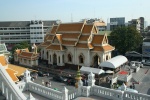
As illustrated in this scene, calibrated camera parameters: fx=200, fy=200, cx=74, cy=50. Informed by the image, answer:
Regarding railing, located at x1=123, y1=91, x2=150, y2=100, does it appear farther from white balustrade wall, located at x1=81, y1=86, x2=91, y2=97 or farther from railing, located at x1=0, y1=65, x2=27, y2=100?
railing, located at x1=0, y1=65, x2=27, y2=100

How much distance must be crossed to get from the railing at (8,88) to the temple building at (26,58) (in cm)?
2930

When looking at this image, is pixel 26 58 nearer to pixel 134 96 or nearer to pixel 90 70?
pixel 90 70

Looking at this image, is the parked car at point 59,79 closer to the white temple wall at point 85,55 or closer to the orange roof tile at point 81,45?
the white temple wall at point 85,55

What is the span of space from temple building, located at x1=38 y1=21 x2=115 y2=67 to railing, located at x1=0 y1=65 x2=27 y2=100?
23.1 metres

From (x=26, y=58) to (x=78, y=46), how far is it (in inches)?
453

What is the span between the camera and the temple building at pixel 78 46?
100ft

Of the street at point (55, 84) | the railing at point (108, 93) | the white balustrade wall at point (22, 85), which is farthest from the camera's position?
the street at point (55, 84)

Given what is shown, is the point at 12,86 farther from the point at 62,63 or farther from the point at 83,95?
the point at 62,63

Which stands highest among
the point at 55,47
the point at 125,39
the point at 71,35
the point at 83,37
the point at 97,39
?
the point at 71,35

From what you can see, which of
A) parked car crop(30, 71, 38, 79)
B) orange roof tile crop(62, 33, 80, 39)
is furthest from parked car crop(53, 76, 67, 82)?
orange roof tile crop(62, 33, 80, 39)

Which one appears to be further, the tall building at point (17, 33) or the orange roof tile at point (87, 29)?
Result: the tall building at point (17, 33)

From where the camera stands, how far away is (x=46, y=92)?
11.0 m

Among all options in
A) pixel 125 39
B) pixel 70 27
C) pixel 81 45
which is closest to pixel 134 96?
pixel 81 45

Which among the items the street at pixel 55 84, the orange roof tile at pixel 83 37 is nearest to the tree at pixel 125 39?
the orange roof tile at pixel 83 37
